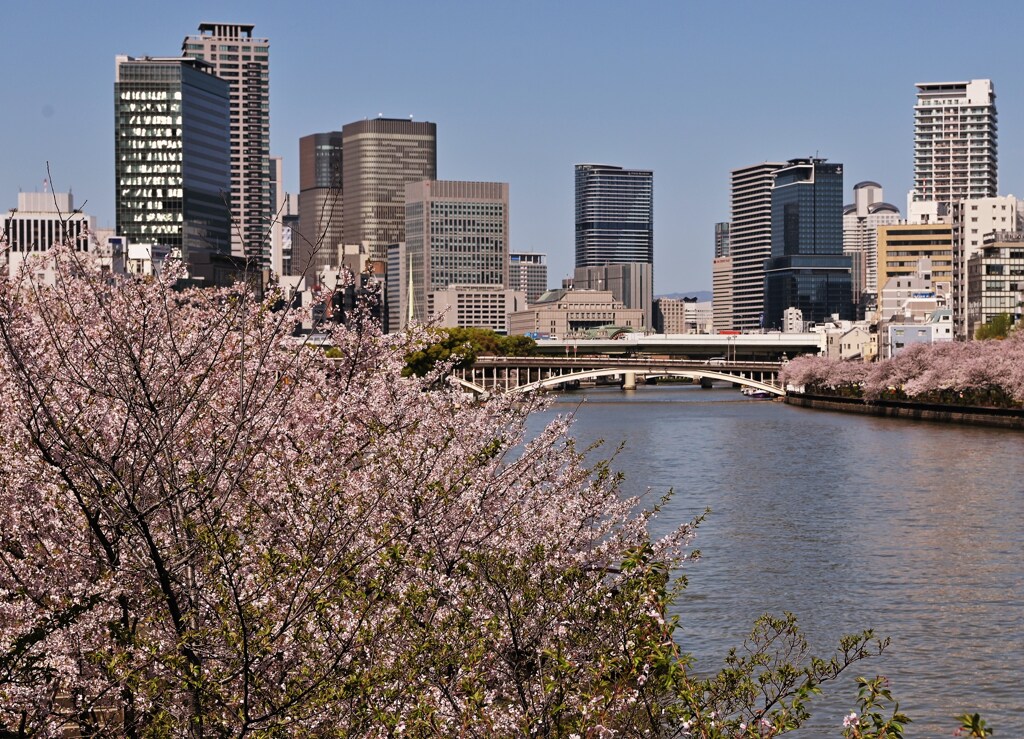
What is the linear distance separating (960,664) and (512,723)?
46.9 ft

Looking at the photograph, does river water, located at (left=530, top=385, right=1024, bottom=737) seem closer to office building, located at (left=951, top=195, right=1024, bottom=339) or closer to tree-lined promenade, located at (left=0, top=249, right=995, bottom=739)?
tree-lined promenade, located at (left=0, top=249, right=995, bottom=739)

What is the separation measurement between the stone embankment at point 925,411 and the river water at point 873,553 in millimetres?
8813

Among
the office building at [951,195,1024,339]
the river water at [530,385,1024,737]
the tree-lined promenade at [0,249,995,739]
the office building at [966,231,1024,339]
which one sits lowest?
the river water at [530,385,1024,737]

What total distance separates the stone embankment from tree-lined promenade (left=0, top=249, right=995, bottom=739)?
69472 mm

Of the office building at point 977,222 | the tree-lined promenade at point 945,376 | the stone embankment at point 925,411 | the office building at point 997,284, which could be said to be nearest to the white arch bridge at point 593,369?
the tree-lined promenade at point 945,376

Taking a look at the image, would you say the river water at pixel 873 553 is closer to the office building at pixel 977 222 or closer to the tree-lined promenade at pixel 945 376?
the tree-lined promenade at pixel 945 376

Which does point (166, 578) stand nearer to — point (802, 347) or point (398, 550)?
point (398, 550)

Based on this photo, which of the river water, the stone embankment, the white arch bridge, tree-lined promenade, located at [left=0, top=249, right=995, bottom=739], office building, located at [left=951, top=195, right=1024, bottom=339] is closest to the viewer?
tree-lined promenade, located at [left=0, top=249, right=995, bottom=739]

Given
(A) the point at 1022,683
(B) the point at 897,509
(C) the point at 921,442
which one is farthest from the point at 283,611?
(C) the point at 921,442

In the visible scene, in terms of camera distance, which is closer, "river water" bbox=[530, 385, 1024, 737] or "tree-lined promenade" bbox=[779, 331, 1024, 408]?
"river water" bbox=[530, 385, 1024, 737]

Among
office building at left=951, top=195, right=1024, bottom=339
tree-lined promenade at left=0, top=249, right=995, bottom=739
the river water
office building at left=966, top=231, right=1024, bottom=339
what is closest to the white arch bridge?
office building at left=966, top=231, right=1024, bottom=339

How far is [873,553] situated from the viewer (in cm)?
3347

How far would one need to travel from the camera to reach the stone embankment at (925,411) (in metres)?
80.7

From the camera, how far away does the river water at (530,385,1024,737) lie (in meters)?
21.9
